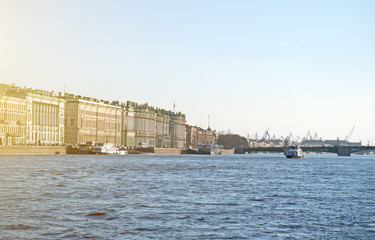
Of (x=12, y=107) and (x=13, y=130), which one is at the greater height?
(x=12, y=107)

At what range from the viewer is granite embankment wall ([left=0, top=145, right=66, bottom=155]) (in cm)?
8226

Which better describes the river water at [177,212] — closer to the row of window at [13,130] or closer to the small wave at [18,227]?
the small wave at [18,227]

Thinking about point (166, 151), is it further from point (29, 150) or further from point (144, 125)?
point (29, 150)

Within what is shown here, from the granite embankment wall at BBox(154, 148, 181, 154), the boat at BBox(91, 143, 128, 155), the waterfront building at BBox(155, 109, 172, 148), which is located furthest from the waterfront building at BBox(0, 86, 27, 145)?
the waterfront building at BBox(155, 109, 172, 148)

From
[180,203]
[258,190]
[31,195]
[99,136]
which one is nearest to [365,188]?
[258,190]

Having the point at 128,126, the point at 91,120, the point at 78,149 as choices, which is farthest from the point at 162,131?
the point at 78,149

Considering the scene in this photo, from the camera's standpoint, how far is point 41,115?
110 meters

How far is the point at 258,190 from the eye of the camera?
34719 millimetres

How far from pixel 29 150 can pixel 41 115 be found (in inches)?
899

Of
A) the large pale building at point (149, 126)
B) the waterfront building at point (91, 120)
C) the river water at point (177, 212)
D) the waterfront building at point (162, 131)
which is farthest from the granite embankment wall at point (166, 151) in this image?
the river water at point (177, 212)

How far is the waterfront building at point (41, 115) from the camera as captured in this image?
104375 mm

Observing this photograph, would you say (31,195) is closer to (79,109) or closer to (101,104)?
(79,109)

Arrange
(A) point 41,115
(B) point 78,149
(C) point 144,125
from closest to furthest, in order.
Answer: (B) point 78,149, (A) point 41,115, (C) point 144,125

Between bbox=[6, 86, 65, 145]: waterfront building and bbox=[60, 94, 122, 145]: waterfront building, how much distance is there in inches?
118
